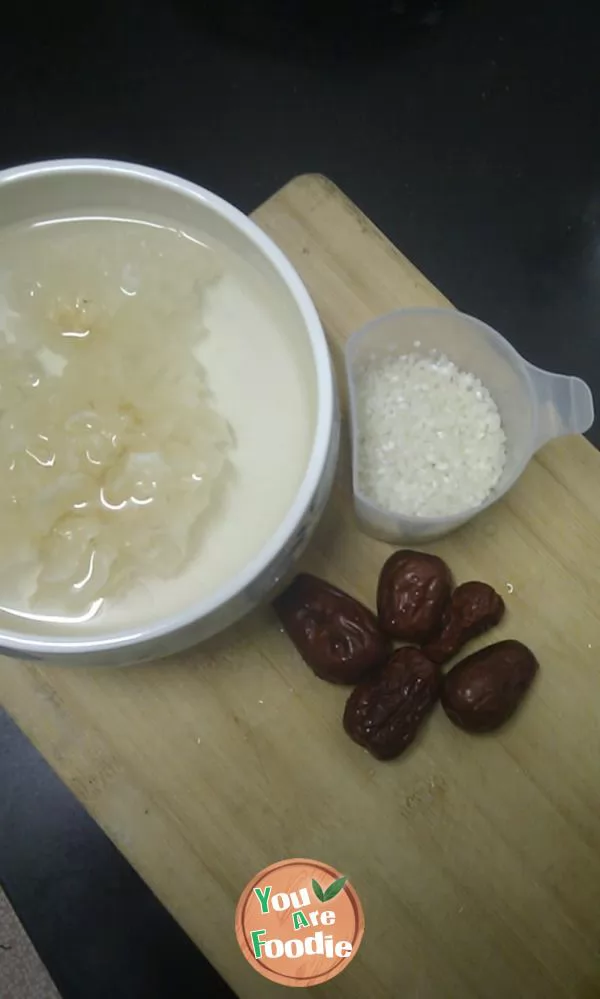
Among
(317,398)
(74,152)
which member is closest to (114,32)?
(74,152)

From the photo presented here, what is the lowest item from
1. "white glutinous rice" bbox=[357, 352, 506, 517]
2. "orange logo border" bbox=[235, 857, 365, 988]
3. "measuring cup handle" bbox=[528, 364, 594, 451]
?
"orange logo border" bbox=[235, 857, 365, 988]

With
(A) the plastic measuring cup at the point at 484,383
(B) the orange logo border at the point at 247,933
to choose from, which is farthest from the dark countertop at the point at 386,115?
(B) the orange logo border at the point at 247,933

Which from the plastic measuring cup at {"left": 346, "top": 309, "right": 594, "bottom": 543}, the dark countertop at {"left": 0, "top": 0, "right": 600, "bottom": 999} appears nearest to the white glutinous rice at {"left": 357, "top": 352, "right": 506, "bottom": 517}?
the plastic measuring cup at {"left": 346, "top": 309, "right": 594, "bottom": 543}

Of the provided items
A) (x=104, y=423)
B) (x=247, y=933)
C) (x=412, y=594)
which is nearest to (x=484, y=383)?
(x=412, y=594)

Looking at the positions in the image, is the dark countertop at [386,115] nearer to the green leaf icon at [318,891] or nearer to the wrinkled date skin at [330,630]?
the wrinkled date skin at [330,630]

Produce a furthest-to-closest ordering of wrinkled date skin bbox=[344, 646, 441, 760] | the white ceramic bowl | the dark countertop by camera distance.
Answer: the dark countertop < wrinkled date skin bbox=[344, 646, 441, 760] < the white ceramic bowl

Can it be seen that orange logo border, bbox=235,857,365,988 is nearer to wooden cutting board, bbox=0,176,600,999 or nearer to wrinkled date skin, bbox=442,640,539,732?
wooden cutting board, bbox=0,176,600,999
